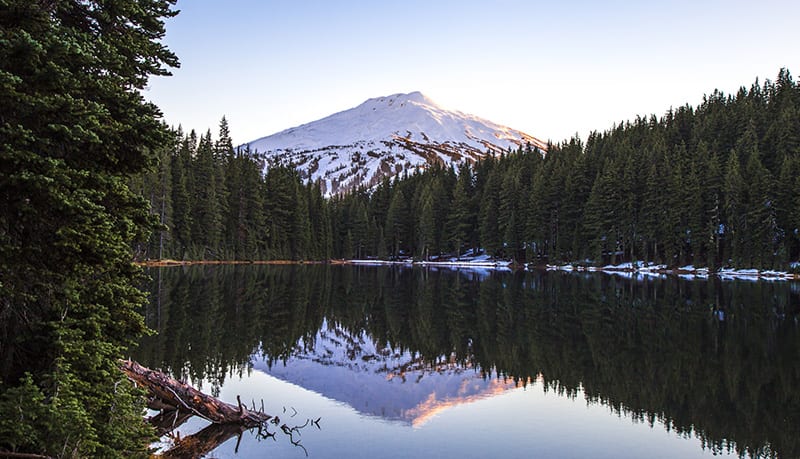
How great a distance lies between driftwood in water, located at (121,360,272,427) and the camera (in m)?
11.8

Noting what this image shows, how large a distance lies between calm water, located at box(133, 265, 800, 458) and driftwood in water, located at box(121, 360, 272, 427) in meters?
0.34

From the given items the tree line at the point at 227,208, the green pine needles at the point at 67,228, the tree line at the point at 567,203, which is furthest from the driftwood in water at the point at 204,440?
the tree line at the point at 567,203

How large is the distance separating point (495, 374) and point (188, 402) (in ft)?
30.5

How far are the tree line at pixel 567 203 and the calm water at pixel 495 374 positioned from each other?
40908 millimetres

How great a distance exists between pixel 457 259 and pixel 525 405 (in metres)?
97.5

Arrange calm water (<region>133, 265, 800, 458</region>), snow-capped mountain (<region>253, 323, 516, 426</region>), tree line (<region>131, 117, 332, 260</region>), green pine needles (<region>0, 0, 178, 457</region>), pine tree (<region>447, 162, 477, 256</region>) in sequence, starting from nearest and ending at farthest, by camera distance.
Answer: green pine needles (<region>0, 0, 178, 457</region>) → calm water (<region>133, 265, 800, 458</region>) → snow-capped mountain (<region>253, 323, 516, 426</region>) → tree line (<region>131, 117, 332, 260</region>) → pine tree (<region>447, 162, 477, 256</region>)

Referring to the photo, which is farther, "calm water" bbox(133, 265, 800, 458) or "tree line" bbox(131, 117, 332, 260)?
"tree line" bbox(131, 117, 332, 260)

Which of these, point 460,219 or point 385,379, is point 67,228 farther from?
point 460,219

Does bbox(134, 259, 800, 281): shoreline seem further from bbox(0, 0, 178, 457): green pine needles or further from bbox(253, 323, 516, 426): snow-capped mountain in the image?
bbox(0, 0, 178, 457): green pine needles

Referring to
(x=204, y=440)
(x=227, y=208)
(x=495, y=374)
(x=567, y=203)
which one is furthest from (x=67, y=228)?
(x=567, y=203)

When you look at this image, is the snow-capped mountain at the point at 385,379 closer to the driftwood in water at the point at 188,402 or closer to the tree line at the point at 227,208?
the driftwood in water at the point at 188,402

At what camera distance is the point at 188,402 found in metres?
11.9

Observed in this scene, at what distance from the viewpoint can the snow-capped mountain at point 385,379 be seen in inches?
573

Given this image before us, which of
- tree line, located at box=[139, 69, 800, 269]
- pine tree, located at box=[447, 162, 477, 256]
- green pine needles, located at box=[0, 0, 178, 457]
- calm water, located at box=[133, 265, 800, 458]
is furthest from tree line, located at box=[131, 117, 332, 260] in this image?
green pine needles, located at box=[0, 0, 178, 457]
